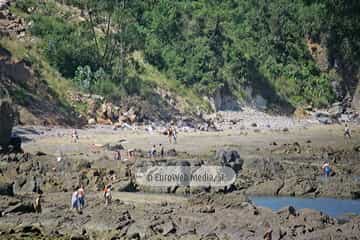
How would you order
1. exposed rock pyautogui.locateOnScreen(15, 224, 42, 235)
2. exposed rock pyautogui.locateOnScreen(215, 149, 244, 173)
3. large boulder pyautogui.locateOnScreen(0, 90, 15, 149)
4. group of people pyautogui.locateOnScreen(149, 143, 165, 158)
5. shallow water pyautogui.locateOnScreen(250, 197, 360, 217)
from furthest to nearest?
1. group of people pyautogui.locateOnScreen(149, 143, 165, 158)
2. large boulder pyautogui.locateOnScreen(0, 90, 15, 149)
3. exposed rock pyautogui.locateOnScreen(215, 149, 244, 173)
4. shallow water pyautogui.locateOnScreen(250, 197, 360, 217)
5. exposed rock pyautogui.locateOnScreen(15, 224, 42, 235)

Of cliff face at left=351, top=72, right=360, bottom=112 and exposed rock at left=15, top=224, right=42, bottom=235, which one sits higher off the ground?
cliff face at left=351, top=72, right=360, bottom=112

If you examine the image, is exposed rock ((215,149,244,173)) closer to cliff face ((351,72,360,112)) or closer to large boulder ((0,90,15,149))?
large boulder ((0,90,15,149))

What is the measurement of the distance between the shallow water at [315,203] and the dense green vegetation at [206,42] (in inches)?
1101

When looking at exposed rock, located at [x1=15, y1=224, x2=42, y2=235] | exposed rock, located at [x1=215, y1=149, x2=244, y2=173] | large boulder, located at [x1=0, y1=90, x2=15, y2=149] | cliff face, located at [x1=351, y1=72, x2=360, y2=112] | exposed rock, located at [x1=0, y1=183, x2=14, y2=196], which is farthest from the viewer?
cliff face, located at [x1=351, y1=72, x2=360, y2=112]

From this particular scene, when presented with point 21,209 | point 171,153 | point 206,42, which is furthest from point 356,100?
point 21,209

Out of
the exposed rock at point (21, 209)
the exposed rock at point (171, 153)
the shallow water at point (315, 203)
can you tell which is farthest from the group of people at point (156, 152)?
the exposed rock at point (21, 209)

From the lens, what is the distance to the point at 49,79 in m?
55.6

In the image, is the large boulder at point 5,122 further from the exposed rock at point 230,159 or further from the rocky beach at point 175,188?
the exposed rock at point 230,159

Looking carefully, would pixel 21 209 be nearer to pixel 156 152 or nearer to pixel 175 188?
pixel 175 188

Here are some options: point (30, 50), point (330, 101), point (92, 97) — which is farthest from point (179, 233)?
point (330, 101)

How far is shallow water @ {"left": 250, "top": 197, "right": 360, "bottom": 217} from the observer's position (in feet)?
94.3

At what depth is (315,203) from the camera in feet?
98.7

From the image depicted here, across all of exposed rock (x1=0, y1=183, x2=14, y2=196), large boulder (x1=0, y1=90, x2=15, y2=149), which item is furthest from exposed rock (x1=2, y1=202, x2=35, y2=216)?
large boulder (x1=0, y1=90, x2=15, y2=149)

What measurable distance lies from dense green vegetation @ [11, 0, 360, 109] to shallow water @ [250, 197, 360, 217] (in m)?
28.0
